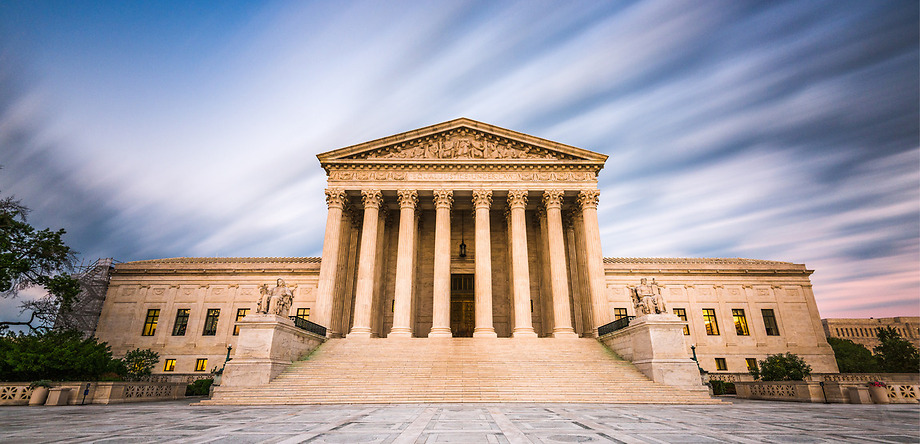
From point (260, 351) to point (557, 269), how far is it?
17.2m

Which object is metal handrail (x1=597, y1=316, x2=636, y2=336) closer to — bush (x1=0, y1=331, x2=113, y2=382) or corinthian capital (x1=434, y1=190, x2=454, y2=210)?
corinthian capital (x1=434, y1=190, x2=454, y2=210)

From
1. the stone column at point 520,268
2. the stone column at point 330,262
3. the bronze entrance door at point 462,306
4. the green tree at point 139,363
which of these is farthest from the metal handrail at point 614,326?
the green tree at point 139,363

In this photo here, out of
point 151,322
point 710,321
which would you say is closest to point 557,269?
point 710,321

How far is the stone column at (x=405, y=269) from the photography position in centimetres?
2445

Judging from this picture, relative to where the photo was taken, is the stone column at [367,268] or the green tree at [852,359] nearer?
the stone column at [367,268]

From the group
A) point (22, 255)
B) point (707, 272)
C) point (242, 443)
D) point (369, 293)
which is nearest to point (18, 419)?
point (242, 443)

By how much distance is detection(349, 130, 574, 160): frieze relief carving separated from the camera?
93.6 feet

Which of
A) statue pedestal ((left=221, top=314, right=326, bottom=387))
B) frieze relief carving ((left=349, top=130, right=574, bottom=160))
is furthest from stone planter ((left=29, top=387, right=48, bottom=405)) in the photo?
frieze relief carving ((left=349, top=130, right=574, bottom=160))

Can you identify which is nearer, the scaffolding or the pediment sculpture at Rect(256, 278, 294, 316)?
the pediment sculpture at Rect(256, 278, 294, 316)

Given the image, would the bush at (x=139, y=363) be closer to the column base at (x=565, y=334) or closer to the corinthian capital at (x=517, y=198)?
the column base at (x=565, y=334)

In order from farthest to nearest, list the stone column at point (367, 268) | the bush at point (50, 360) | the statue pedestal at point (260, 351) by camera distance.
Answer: the stone column at point (367, 268), the statue pedestal at point (260, 351), the bush at point (50, 360)

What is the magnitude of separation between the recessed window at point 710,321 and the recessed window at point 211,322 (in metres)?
39.6

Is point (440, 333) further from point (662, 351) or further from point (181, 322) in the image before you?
point (181, 322)

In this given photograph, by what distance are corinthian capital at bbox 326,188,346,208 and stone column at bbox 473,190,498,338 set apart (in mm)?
8786
